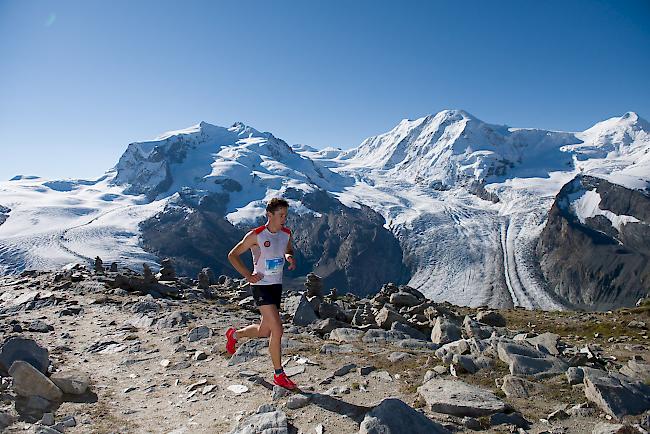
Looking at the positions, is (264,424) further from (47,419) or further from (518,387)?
(518,387)

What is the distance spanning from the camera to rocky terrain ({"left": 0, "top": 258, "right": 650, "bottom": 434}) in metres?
7.75

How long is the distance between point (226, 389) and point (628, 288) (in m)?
221

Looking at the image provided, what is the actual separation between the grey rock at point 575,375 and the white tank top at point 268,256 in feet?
20.5

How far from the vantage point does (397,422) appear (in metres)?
7.02

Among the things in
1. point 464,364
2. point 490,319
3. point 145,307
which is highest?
point 464,364

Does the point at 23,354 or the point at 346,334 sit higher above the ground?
the point at 23,354

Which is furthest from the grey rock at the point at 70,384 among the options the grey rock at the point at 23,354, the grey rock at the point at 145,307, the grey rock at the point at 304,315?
the grey rock at the point at 145,307

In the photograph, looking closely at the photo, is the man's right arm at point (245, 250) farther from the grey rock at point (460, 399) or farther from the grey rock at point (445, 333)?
the grey rock at point (445, 333)

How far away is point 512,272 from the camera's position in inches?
7844

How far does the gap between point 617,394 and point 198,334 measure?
1145 centimetres

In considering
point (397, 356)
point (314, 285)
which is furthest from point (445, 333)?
point (314, 285)

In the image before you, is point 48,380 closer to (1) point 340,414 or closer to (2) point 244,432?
(2) point 244,432

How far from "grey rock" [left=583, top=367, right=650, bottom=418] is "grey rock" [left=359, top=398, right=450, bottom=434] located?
3078mm

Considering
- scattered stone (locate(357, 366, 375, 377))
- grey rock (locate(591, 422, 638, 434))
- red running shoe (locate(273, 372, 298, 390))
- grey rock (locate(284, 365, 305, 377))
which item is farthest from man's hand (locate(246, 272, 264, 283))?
grey rock (locate(591, 422, 638, 434))
